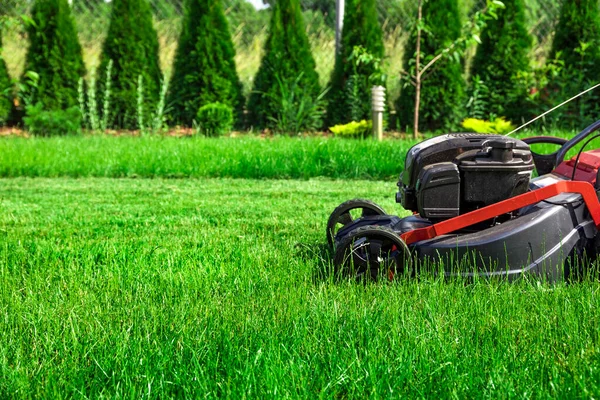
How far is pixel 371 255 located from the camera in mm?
3389

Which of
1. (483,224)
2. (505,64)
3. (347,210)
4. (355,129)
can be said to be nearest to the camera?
(483,224)

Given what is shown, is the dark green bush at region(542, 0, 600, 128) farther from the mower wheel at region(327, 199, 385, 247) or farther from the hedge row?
the mower wheel at region(327, 199, 385, 247)

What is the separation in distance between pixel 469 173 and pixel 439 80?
8143 millimetres

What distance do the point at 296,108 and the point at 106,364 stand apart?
926cm

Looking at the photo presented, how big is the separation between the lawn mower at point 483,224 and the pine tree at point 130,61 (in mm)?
8340

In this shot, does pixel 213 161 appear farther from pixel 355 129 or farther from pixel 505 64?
pixel 505 64

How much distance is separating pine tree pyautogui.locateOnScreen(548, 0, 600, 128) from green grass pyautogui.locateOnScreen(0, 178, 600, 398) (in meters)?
7.96

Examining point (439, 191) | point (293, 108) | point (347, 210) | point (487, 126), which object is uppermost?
point (293, 108)

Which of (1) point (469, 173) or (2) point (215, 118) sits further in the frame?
(2) point (215, 118)

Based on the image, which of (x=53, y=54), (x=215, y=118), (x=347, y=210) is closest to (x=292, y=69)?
(x=215, y=118)

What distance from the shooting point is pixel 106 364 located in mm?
2320

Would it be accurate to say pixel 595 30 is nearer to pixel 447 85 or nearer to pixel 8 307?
pixel 447 85

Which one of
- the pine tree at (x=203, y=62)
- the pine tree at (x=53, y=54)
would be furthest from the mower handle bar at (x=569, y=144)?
the pine tree at (x=53, y=54)

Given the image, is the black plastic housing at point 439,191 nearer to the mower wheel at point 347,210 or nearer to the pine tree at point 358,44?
the mower wheel at point 347,210
